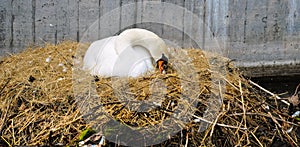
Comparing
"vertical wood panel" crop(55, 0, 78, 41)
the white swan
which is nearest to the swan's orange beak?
the white swan

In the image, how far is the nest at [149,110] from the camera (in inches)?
84.7

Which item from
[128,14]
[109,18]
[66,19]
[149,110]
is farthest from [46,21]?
[149,110]

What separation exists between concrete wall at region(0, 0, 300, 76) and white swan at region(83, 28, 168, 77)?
57 centimetres

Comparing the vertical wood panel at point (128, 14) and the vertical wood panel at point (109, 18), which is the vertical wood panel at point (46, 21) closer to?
the vertical wood panel at point (109, 18)

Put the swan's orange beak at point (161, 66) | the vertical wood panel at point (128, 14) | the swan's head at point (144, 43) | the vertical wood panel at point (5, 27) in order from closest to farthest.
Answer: the swan's orange beak at point (161, 66) → the swan's head at point (144, 43) → the vertical wood panel at point (5, 27) → the vertical wood panel at point (128, 14)

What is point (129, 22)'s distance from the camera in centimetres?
370

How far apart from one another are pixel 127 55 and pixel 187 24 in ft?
3.27

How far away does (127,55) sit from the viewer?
2.87 metres

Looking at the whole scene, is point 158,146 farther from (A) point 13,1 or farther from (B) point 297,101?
(A) point 13,1

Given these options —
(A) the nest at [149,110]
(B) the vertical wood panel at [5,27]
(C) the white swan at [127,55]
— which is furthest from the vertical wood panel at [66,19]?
(A) the nest at [149,110]

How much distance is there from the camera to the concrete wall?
142 inches

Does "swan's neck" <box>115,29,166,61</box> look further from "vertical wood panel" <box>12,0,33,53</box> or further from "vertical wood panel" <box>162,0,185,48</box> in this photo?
"vertical wood panel" <box>12,0,33,53</box>

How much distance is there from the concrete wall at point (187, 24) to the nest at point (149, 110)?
3.25 feet

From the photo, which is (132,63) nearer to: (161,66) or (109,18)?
(161,66)
